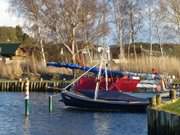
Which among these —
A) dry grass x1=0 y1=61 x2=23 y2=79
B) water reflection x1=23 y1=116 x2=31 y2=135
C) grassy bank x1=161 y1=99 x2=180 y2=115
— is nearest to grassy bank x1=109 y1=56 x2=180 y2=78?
dry grass x1=0 y1=61 x2=23 y2=79

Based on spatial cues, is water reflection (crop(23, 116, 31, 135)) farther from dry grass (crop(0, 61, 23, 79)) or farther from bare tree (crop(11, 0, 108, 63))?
bare tree (crop(11, 0, 108, 63))

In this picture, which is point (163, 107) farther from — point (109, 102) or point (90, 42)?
point (90, 42)

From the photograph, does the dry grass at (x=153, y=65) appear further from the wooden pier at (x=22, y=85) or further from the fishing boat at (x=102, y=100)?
the fishing boat at (x=102, y=100)

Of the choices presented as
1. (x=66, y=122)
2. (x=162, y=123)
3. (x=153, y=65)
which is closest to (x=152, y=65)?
(x=153, y=65)

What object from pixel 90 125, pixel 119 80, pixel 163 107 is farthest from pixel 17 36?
pixel 163 107

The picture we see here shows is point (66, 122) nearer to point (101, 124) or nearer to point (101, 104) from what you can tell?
point (101, 124)

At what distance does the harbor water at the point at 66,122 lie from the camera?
147 ft

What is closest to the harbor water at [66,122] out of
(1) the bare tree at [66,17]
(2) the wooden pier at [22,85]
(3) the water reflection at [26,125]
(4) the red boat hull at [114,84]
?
(3) the water reflection at [26,125]

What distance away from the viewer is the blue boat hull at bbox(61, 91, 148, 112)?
59906 millimetres

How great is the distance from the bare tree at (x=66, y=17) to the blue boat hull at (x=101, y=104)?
46.9m

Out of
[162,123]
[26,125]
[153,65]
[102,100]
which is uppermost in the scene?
[153,65]

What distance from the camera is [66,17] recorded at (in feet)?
357

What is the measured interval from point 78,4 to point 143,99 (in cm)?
4960

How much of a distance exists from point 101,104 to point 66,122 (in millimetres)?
9952
